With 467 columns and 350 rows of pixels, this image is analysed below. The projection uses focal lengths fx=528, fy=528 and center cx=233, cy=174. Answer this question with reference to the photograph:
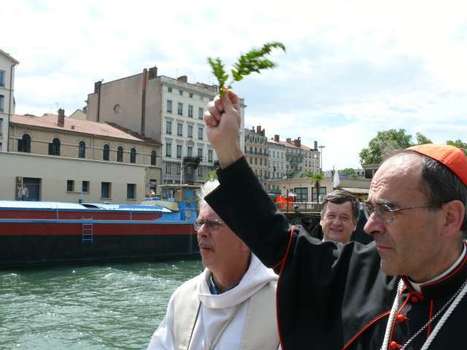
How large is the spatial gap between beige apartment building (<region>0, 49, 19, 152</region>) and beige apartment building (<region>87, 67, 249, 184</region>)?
58.1 feet

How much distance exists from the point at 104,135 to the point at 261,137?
169 ft

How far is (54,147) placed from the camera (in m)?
44.5

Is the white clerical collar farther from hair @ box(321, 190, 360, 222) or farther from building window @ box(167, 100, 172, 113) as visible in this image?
building window @ box(167, 100, 172, 113)

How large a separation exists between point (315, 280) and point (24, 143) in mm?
44038

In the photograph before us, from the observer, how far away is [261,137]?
96.6 metres

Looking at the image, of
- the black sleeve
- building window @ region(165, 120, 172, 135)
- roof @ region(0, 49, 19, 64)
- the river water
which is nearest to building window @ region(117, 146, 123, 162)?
building window @ region(165, 120, 172, 135)

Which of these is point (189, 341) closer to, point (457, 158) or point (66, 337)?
point (457, 158)

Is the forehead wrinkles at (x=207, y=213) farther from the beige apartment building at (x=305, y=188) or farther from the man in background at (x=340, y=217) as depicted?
the beige apartment building at (x=305, y=188)

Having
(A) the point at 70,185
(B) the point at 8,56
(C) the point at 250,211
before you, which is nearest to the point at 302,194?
Answer: (B) the point at 8,56

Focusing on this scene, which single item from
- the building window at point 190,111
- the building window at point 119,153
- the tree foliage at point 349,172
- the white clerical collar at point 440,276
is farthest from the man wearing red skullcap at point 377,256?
the tree foliage at point 349,172

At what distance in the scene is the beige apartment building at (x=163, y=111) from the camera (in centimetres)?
5831

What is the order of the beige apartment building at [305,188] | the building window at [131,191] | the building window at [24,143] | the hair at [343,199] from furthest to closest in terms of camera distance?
the beige apartment building at [305,188], the building window at [24,143], the building window at [131,191], the hair at [343,199]

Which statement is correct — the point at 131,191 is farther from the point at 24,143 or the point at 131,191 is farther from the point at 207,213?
the point at 207,213

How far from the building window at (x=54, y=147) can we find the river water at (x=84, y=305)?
26.1 meters
